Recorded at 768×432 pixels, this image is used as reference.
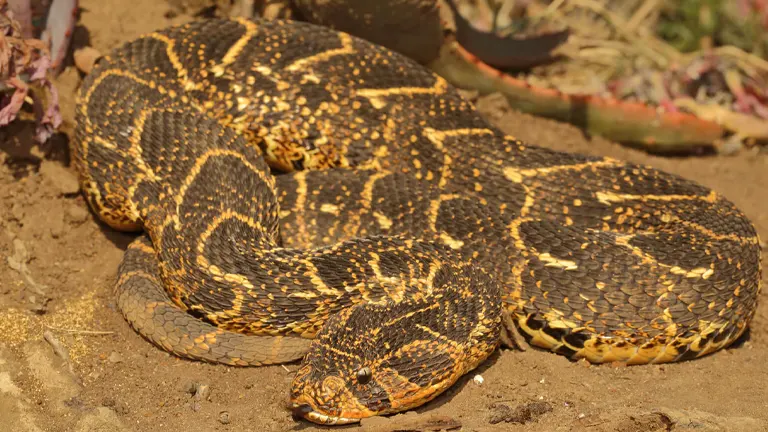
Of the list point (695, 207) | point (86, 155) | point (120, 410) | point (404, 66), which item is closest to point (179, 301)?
point (120, 410)

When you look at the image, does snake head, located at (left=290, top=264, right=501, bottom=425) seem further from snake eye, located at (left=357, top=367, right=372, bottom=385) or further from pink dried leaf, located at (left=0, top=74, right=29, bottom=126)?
pink dried leaf, located at (left=0, top=74, right=29, bottom=126)

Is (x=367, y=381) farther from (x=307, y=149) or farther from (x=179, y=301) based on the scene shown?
(x=307, y=149)

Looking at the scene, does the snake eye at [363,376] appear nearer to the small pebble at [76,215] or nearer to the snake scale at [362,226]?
the snake scale at [362,226]

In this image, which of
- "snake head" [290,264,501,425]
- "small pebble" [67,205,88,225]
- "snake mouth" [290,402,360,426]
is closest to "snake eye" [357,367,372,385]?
"snake head" [290,264,501,425]

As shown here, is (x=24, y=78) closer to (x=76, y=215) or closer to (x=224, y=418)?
(x=76, y=215)

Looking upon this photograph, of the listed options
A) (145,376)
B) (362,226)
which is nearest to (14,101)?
(145,376)

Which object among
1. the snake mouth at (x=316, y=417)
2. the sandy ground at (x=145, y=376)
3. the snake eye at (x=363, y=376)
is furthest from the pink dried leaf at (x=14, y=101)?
the snake eye at (x=363, y=376)

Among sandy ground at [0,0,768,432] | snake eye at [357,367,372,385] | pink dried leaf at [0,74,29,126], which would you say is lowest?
sandy ground at [0,0,768,432]
